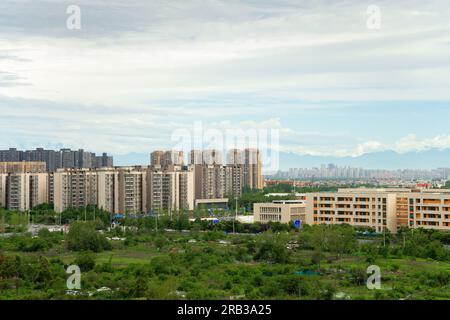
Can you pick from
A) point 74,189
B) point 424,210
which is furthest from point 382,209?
point 74,189

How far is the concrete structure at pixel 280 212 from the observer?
15359 mm

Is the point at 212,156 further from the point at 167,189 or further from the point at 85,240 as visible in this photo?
the point at 85,240

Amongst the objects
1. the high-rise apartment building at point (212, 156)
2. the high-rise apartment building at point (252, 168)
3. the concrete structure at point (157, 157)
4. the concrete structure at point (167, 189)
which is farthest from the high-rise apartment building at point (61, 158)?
the concrete structure at point (167, 189)

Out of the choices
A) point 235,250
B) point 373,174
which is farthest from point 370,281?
point 373,174

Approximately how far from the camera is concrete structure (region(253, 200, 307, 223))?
15359 millimetres

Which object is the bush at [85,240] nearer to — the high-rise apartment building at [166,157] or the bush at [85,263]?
the bush at [85,263]

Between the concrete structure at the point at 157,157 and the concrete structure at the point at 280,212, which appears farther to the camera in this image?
the concrete structure at the point at 157,157

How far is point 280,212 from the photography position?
15422 millimetres

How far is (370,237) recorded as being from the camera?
42.9 ft

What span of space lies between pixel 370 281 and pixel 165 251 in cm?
433

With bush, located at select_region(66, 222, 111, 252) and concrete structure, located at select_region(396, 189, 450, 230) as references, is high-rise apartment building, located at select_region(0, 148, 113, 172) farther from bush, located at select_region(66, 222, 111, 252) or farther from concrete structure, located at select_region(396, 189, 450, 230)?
bush, located at select_region(66, 222, 111, 252)
